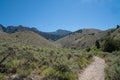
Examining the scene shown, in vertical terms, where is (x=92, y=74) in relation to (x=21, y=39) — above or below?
below

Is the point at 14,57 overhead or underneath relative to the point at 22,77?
overhead

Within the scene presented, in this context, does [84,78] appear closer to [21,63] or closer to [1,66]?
[21,63]

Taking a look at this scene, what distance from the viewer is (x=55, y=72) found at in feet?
45.3

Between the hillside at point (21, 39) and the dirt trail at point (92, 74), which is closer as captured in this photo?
the dirt trail at point (92, 74)

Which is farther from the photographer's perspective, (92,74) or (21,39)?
(21,39)

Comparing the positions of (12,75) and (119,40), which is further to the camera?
(119,40)

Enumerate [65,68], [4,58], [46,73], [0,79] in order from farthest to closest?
1. [4,58]
2. [65,68]
3. [46,73]
4. [0,79]

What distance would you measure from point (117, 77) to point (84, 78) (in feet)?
10.5

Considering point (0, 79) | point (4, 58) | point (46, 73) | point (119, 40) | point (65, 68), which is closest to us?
point (0, 79)

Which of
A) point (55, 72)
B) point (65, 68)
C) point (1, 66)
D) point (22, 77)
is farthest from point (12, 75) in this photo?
point (65, 68)

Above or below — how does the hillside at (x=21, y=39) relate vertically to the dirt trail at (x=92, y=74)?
above

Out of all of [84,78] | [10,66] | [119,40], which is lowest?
[84,78]

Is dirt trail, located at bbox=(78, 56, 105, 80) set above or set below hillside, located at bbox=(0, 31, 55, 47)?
below

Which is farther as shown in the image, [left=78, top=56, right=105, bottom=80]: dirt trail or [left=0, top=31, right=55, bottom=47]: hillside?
[left=0, top=31, right=55, bottom=47]: hillside
